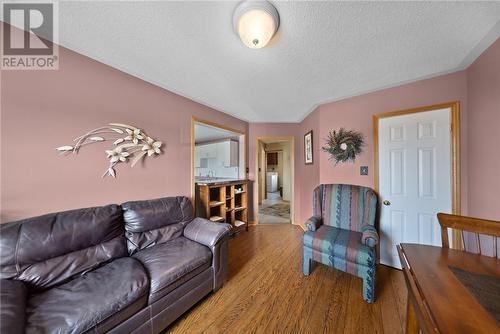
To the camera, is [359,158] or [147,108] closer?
[147,108]

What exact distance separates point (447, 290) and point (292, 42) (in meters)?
1.80

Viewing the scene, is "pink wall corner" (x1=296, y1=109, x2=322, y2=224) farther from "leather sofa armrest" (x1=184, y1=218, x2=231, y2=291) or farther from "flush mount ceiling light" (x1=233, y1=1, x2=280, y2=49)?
"flush mount ceiling light" (x1=233, y1=1, x2=280, y2=49)

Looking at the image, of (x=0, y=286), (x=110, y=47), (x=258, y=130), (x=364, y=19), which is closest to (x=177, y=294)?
(x=0, y=286)

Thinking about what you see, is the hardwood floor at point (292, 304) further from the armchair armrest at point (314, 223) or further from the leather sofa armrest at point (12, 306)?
the leather sofa armrest at point (12, 306)

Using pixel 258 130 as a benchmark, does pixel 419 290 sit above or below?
below

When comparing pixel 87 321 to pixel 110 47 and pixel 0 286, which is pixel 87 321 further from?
pixel 110 47

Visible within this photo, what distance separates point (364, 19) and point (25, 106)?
105 inches

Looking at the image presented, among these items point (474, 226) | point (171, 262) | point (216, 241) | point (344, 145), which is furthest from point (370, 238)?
point (171, 262)

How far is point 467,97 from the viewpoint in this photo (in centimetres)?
175

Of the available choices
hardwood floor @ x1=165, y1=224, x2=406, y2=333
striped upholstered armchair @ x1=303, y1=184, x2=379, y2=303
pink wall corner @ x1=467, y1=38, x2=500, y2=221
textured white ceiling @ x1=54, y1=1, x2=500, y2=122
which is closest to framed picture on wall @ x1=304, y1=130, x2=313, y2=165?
striped upholstered armchair @ x1=303, y1=184, x2=379, y2=303

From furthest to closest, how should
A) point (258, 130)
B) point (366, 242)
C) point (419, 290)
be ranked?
point (258, 130) < point (366, 242) < point (419, 290)

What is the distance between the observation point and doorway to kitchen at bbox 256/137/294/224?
194 inches

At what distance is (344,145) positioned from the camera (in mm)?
2434

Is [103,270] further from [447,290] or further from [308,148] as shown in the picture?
[308,148]
